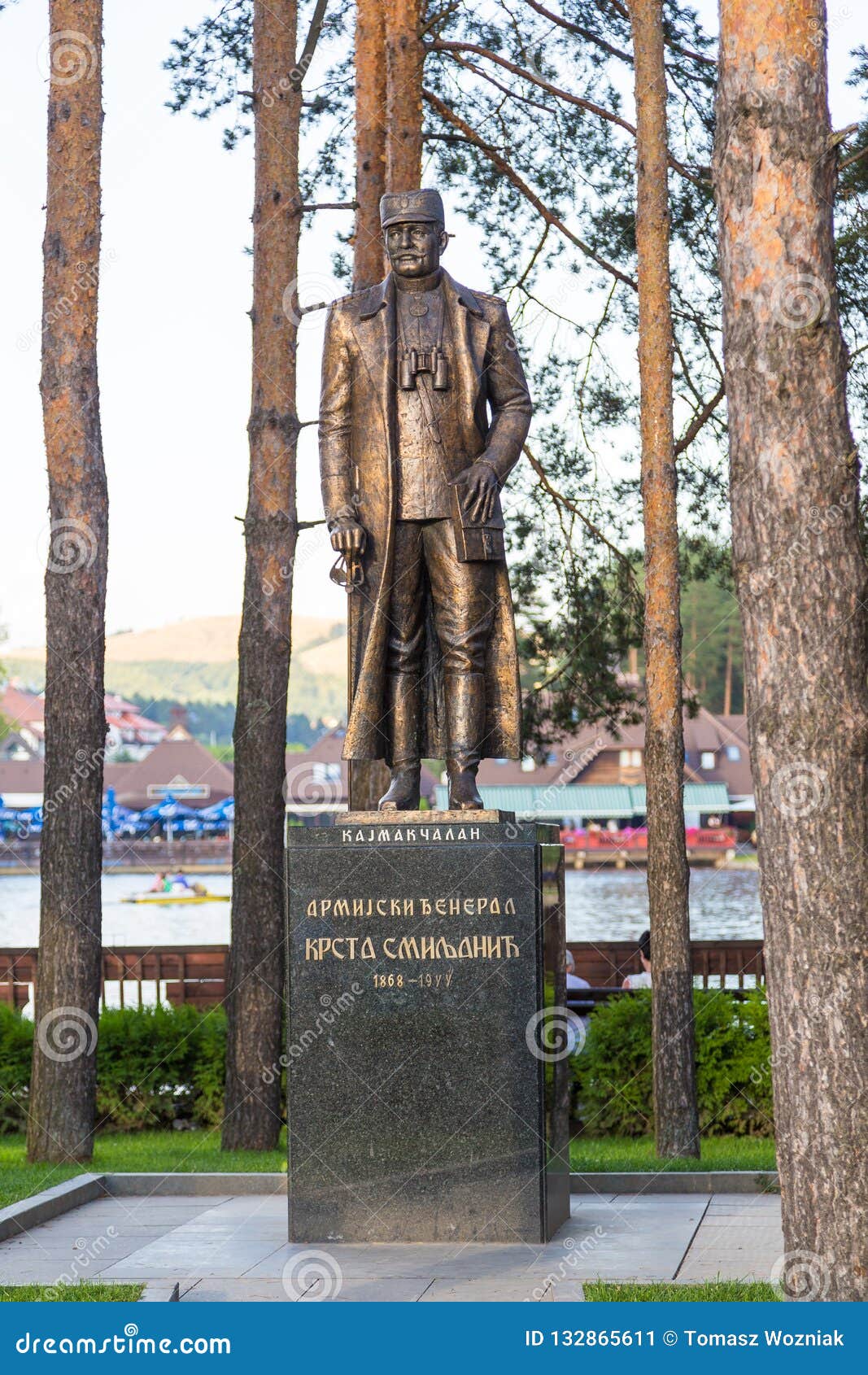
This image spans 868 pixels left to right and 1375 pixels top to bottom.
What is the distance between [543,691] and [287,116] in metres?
4.66

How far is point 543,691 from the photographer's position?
1281cm

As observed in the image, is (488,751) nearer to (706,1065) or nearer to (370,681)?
(370,681)

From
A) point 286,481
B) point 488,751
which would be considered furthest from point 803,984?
point 286,481

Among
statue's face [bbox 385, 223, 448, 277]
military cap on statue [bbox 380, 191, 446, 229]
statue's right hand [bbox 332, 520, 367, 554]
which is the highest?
military cap on statue [bbox 380, 191, 446, 229]

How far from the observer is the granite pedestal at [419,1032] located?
19.9 feet

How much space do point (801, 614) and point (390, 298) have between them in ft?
9.48

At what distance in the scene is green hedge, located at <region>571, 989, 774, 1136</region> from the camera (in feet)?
33.1

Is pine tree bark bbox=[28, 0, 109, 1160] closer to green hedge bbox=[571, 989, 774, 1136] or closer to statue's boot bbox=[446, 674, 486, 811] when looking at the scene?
statue's boot bbox=[446, 674, 486, 811]

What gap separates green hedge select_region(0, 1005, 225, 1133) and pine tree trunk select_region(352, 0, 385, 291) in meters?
4.81

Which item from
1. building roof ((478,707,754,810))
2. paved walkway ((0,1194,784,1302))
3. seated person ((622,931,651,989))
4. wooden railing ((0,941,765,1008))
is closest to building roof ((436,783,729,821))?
building roof ((478,707,754,810))

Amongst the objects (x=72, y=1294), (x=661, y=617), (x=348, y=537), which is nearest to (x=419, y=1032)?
(x=72, y=1294)

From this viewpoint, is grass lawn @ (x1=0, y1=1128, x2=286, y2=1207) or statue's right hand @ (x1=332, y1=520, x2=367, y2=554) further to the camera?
grass lawn @ (x1=0, y1=1128, x2=286, y2=1207)

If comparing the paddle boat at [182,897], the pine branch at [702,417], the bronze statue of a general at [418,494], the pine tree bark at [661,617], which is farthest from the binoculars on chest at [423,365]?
the paddle boat at [182,897]

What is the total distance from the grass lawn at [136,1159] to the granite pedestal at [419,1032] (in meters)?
1.79
